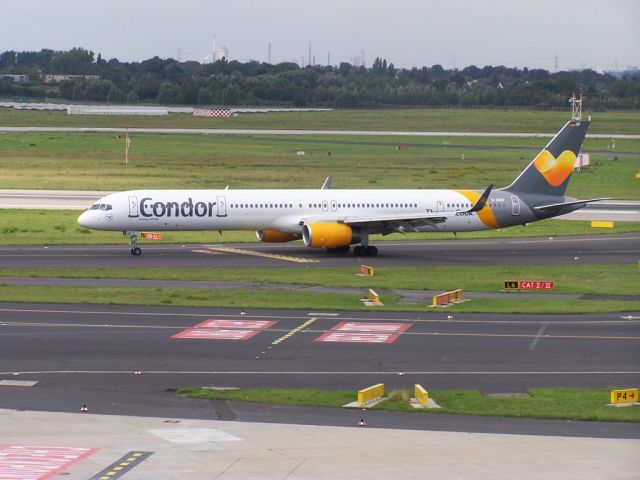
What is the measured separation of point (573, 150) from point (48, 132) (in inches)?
5164

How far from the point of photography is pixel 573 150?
71938 millimetres

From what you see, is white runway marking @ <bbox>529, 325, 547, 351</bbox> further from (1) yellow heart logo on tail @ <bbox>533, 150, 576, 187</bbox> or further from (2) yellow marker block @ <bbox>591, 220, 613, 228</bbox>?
(2) yellow marker block @ <bbox>591, 220, 613, 228</bbox>

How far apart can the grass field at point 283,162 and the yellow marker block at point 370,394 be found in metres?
72.7

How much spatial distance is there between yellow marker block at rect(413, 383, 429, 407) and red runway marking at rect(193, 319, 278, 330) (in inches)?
477

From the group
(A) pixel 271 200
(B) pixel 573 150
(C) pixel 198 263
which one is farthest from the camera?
(B) pixel 573 150

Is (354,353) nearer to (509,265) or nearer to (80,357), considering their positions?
(80,357)

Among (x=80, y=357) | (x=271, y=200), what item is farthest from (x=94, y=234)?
(x=80, y=357)

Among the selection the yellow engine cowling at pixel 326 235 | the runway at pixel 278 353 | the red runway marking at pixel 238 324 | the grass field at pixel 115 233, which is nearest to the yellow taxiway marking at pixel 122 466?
the runway at pixel 278 353

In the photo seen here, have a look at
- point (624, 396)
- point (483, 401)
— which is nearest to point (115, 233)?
point (483, 401)

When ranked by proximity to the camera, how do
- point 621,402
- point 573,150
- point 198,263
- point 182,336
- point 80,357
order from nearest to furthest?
point 621,402
point 80,357
point 182,336
point 198,263
point 573,150

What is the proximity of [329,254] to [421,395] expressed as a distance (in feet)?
116

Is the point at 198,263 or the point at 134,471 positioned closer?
the point at 134,471

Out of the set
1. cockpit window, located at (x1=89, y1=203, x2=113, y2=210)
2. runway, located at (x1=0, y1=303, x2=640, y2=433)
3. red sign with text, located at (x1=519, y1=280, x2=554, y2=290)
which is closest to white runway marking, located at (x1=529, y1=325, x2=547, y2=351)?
runway, located at (x1=0, y1=303, x2=640, y2=433)

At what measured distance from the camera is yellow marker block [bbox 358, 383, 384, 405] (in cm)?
3228
